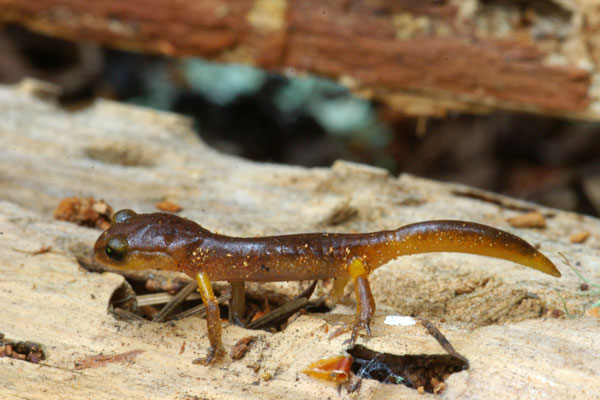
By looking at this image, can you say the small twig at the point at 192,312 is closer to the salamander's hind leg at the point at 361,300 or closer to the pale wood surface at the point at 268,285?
the pale wood surface at the point at 268,285

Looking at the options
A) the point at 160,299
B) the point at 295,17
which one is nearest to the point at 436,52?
the point at 295,17

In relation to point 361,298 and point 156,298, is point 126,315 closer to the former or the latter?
point 156,298

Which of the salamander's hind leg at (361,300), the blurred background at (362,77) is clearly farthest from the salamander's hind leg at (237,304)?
the blurred background at (362,77)

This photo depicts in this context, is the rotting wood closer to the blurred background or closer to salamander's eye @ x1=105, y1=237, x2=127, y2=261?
the blurred background

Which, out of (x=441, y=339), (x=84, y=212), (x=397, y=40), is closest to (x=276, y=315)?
(x=441, y=339)

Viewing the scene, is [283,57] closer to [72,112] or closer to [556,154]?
[72,112]
